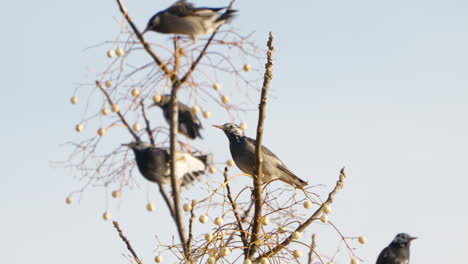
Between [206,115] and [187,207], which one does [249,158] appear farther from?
[187,207]

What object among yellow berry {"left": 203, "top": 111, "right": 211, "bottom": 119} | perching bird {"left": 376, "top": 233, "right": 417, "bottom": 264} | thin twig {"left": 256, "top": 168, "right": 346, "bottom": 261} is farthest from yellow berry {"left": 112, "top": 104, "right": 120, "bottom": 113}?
perching bird {"left": 376, "top": 233, "right": 417, "bottom": 264}

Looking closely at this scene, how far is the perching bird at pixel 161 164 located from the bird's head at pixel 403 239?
95.8 inches

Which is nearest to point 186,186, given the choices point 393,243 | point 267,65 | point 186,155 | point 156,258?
point 186,155

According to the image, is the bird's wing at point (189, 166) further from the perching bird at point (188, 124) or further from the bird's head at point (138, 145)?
the perching bird at point (188, 124)

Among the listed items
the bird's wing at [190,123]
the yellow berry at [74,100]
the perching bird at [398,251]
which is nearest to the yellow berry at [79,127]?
the yellow berry at [74,100]

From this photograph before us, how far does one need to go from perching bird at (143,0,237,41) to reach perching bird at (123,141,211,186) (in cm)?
113

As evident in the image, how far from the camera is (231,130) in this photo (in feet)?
20.0

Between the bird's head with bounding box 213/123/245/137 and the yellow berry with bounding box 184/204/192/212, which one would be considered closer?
the yellow berry with bounding box 184/204/192/212

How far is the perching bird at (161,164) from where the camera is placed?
4.64 metres

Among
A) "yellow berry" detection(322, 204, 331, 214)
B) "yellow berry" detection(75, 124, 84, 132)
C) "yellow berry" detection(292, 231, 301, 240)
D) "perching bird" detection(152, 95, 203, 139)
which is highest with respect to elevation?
"perching bird" detection(152, 95, 203, 139)

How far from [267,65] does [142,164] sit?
1.67m

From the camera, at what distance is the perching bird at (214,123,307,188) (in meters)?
5.84

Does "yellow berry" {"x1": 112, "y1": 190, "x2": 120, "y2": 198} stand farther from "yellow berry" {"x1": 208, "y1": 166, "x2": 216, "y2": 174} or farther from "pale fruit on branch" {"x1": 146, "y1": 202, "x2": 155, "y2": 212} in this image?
"yellow berry" {"x1": 208, "y1": 166, "x2": 216, "y2": 174}

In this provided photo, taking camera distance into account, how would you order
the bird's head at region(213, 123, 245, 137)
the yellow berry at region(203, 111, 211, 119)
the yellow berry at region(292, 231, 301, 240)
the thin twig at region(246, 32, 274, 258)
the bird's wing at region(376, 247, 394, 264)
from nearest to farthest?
the thin twig at region(246, 32, 274, 258) < the yellow berry at region(292, 231, 301, 240) < the yellow berry at region(203, 111, 211, 119) < the bird's head at region(213, 123, 245, 137) < the bird's wing at region(376, 247, 394, 264)
